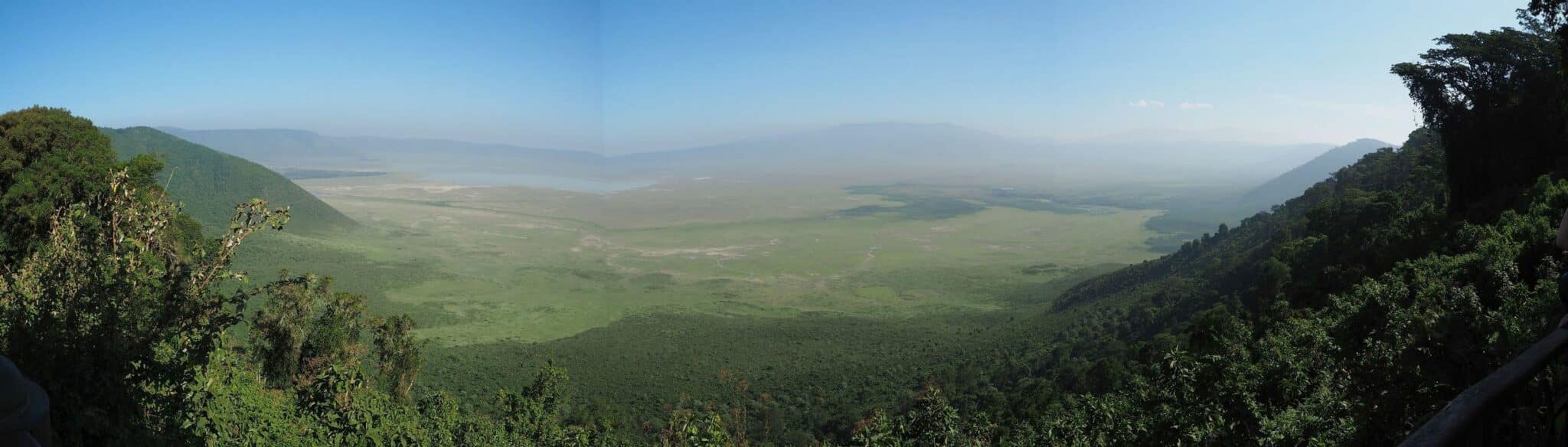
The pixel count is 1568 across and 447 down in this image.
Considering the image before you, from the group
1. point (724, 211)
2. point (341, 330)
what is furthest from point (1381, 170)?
point (724, 211)

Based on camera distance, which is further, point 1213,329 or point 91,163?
point 1213,329

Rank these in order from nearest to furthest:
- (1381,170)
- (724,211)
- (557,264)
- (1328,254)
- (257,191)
Answer: 1. (1328,254)
2. (1381,170)
3. (257,191)
4. (557,264)
5. (724,211)

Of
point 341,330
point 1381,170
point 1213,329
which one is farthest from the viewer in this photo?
point 1381,170

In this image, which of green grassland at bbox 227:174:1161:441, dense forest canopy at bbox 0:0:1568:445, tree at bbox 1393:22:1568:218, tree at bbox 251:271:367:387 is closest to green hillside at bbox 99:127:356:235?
green grassland at bbox 227:174:1161:441

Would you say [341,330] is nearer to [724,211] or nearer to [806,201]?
[724,211]

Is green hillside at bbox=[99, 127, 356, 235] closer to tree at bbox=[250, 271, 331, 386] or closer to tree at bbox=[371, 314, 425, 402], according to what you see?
tree at bbox=[371, 314, 425, 402]

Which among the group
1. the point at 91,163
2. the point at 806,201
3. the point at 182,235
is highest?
the point at 91,163

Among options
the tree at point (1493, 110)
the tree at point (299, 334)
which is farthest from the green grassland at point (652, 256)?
the tree at point (1493, 110)

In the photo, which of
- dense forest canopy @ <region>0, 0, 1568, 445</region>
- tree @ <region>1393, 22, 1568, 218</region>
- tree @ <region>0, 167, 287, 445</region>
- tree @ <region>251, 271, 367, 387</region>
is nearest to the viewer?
tree @ <region>0, 167, 287, 445</region>
